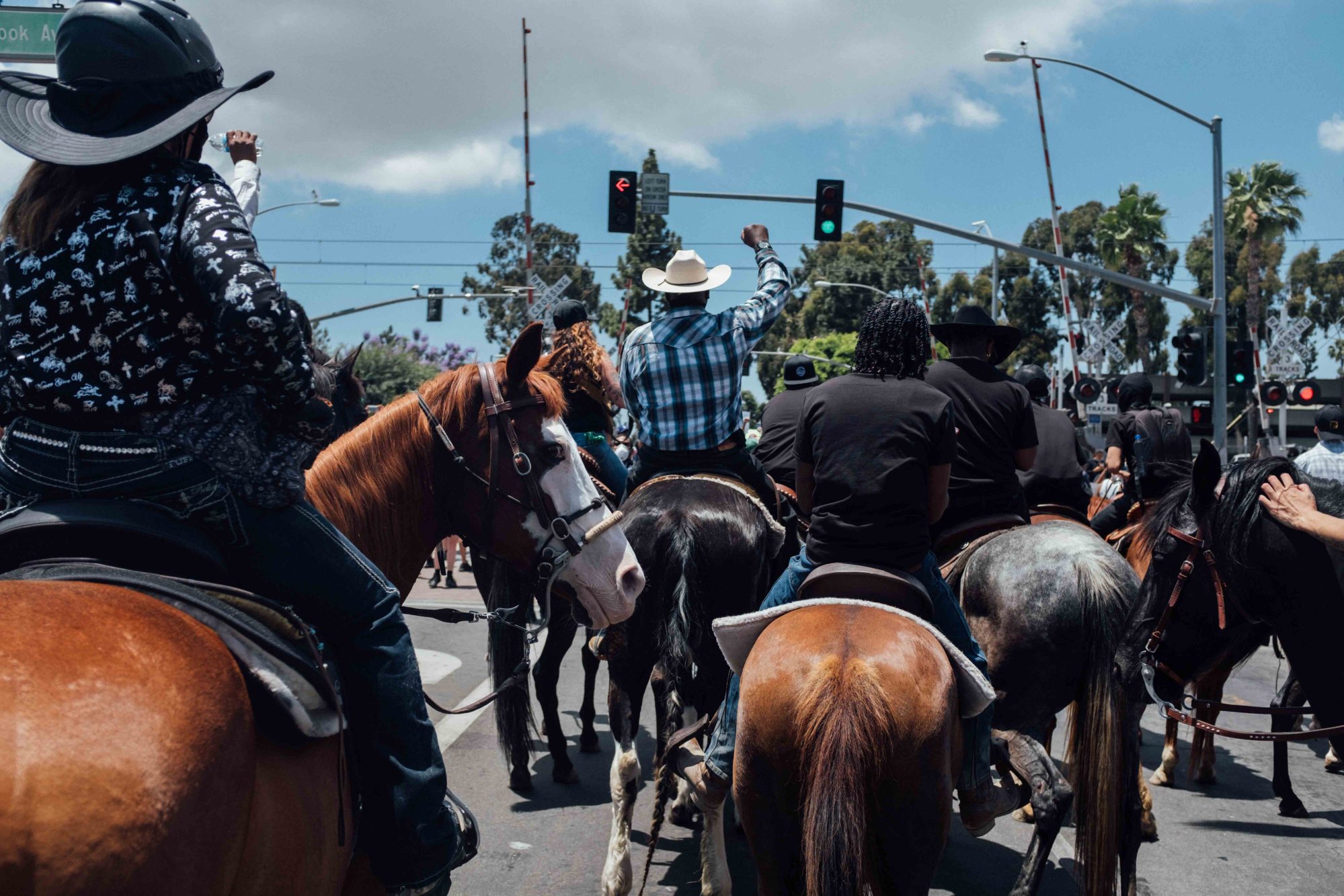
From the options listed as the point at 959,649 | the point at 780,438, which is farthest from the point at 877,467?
the point at 780,438

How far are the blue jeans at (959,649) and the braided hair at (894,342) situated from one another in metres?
0.70

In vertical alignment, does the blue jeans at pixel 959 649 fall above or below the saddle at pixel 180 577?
below

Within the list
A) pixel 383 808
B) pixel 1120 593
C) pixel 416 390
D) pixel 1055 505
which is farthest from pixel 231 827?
pixel 1055 505

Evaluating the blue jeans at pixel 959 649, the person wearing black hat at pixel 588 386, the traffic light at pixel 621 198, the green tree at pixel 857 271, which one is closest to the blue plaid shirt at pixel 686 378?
the person wearing black hat at pixel 588 386

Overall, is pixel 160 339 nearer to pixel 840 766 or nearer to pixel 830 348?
pixel 840 766

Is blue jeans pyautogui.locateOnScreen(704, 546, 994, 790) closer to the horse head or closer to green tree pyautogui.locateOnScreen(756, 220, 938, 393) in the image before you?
the horse head

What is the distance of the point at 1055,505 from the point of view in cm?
661

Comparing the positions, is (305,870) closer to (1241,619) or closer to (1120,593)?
(1120,593)

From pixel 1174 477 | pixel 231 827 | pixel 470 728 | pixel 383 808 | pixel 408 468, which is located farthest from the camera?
pixel 470 728

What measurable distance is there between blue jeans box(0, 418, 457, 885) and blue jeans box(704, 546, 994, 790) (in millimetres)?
1485

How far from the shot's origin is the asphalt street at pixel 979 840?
5.23m

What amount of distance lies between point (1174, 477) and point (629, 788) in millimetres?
4642

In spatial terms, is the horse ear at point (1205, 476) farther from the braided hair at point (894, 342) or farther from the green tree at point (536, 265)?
the green tree at point (536, 265)

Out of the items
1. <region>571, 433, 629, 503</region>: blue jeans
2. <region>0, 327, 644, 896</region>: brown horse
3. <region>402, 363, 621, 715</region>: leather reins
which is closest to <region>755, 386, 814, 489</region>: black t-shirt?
<region>571, 433, 629, 503</region>: blue jeans
